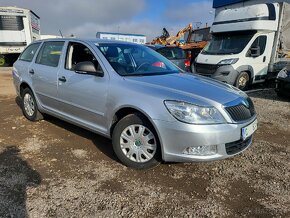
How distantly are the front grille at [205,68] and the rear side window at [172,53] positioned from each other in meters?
0.85

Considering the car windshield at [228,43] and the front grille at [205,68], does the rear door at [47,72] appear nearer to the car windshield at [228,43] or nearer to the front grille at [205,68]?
the front grille at [205,68]

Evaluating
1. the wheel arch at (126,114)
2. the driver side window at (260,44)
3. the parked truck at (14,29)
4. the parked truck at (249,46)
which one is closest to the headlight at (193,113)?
the wheel arch at (126,114)

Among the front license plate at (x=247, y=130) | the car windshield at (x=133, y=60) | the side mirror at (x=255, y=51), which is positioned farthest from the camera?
the side mirror at (x=255, y=51)

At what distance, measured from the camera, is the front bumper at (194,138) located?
129 inches

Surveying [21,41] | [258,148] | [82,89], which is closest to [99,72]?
[82,89]

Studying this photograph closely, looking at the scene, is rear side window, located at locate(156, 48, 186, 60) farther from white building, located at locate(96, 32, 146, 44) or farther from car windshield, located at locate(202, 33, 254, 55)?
white building, located at locate(96, 32, 146, 44)

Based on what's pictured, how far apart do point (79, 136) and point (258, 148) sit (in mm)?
2933

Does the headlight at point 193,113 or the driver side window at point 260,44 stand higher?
the driver side window at point 260,44

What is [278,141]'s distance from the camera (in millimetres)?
4965

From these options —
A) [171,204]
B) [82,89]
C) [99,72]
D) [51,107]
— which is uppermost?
[99,72]

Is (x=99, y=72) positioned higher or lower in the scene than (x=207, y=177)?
higher

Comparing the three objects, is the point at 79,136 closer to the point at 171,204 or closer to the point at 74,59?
the point at 74,59

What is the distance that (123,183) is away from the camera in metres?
3.49

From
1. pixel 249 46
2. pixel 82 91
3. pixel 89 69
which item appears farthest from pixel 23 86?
pixel 249 46
